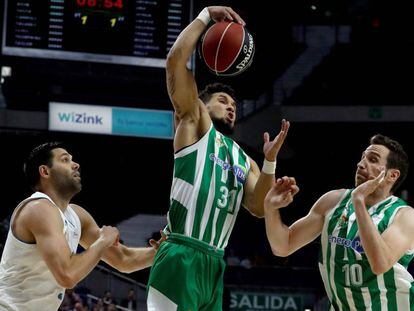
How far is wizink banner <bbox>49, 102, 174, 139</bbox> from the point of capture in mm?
15164

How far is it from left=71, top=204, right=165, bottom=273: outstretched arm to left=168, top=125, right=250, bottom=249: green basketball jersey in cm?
76

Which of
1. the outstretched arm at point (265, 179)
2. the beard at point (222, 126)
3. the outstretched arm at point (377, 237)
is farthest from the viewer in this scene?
the beard at point (222, 126)

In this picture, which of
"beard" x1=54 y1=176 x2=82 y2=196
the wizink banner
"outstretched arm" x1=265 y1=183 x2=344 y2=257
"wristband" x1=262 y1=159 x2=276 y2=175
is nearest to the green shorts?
"outstretched arm" x1=265 y1=183 x2=344 y2=257

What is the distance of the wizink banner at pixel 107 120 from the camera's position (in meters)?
15.2

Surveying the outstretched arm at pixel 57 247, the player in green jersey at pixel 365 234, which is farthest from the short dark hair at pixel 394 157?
the outstretched arm at pixel 57 247

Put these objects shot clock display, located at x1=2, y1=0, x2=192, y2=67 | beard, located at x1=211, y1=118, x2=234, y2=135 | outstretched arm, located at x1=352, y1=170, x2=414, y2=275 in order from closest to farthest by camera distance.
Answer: outstretched arm, located at x1=352, y1=170, x2=414, y2=275 → beard, located at x1=211, y1=118, x2=234, y2=135 → shot clock display, located at x1=2, y1=0, x2=192, y2=67

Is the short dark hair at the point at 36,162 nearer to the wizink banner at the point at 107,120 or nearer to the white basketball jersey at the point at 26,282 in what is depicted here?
the white basketball jersey at the point at 26,282

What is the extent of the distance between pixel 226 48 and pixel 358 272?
142 centimetres

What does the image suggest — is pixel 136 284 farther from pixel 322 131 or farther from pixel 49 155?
pixel 49 155

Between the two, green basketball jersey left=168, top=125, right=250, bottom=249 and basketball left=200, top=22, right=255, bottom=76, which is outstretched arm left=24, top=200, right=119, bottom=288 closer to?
green basketball jersey left=168, top=125, right=250, bottom=249

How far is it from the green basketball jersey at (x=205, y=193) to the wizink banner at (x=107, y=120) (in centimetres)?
1050

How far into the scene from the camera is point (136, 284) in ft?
46.4

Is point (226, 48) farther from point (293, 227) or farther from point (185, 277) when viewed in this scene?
point (185, 277)

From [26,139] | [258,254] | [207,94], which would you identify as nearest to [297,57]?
[258,254]
